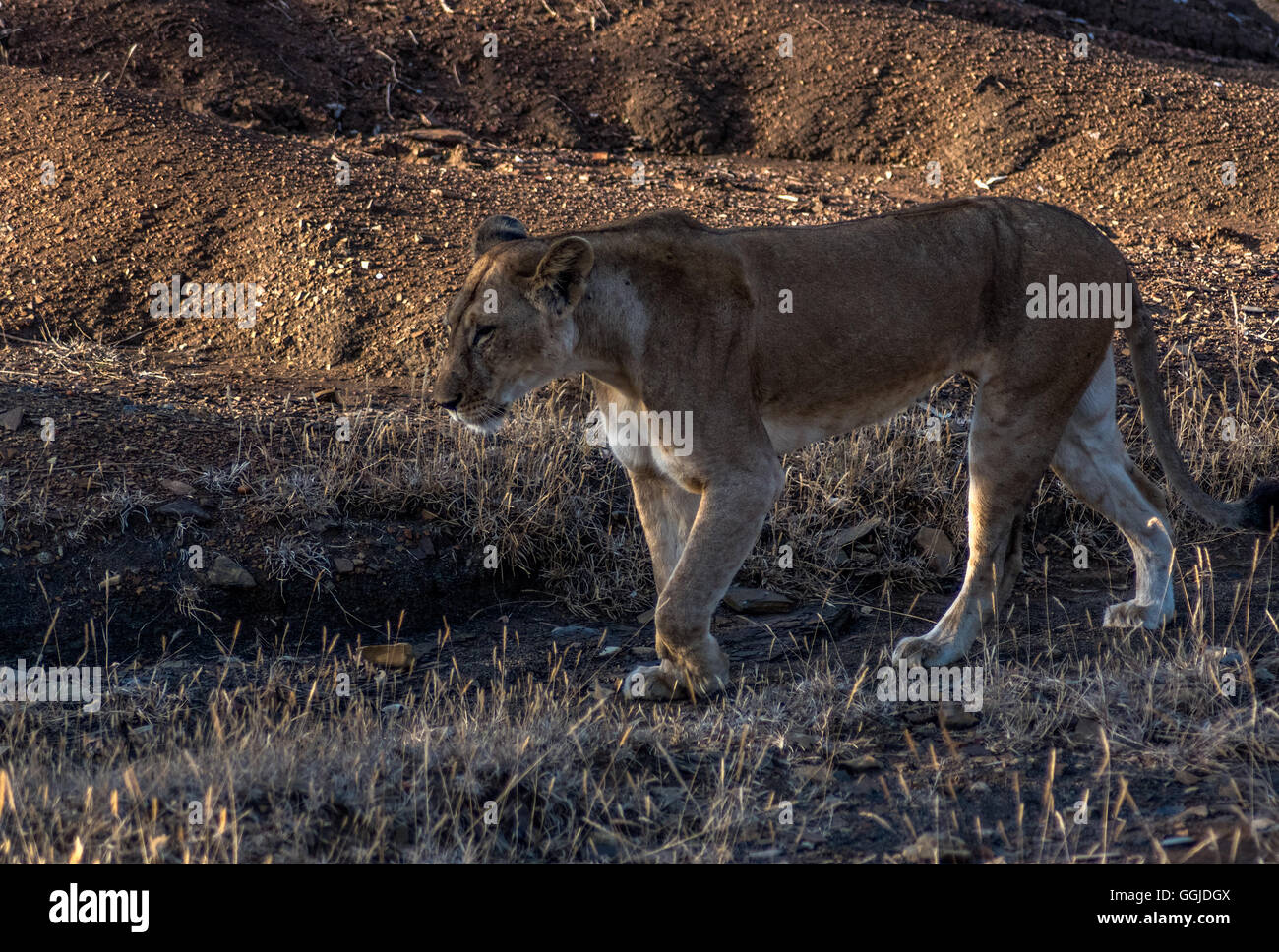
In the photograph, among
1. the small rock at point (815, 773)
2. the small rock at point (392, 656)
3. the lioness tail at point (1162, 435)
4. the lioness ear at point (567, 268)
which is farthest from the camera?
the small rock at point (392, 656)

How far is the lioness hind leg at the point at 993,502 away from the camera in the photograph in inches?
203

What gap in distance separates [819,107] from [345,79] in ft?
12.7

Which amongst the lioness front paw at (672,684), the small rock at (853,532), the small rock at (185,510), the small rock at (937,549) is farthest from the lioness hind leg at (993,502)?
the small rock at (185,510)

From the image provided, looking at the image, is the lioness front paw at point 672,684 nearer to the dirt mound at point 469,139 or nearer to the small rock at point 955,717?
→ the small rock at point 955,717

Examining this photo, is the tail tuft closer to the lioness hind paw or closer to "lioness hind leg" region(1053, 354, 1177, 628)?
"lioness hind leg" region(1053, 354, 1177, 628)

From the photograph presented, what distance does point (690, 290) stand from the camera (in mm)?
4844

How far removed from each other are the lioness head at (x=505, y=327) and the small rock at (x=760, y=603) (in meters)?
1.98

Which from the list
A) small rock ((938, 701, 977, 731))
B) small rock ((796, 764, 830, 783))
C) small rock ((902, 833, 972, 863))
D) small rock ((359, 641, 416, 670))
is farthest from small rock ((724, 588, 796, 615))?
small rock ((902, 833, 972, 863))

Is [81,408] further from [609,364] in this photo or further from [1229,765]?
[1229,765]

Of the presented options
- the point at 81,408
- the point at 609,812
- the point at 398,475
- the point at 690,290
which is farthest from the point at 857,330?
the point at 81,408

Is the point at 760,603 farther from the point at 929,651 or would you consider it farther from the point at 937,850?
the point at 937,850

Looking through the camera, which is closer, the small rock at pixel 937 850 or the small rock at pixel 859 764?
the small rock at pixel 937 850

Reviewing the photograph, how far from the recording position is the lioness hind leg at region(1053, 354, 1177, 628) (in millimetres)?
5520

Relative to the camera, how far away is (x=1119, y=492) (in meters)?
5.53
